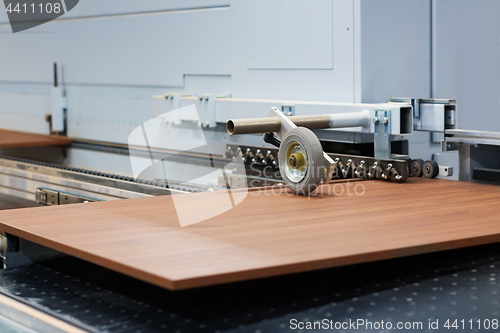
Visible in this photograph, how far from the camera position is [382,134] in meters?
2.07

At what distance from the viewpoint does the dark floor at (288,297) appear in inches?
46.2

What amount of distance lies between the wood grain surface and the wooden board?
7.53 ft

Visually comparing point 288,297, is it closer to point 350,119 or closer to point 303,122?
point 303,122

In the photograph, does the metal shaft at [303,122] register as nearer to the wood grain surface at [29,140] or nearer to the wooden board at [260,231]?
the wooden board at [260,231]

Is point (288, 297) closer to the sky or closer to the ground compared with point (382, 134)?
closer to the ground

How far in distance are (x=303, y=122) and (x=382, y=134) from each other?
280mm

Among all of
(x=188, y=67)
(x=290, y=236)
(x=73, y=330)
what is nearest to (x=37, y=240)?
(x=73, y=330)

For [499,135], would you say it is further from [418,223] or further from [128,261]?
[128,261]

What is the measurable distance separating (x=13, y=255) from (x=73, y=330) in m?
0.49

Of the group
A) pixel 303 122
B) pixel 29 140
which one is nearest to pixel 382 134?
pixel 303 122

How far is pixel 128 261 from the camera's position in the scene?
110 centimetres

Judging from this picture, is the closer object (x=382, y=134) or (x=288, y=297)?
(x=288, y=297)

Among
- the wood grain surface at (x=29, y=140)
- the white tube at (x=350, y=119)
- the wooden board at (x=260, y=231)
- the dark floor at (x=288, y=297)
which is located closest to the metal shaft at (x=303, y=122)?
the white tube at (x=350, y=119)

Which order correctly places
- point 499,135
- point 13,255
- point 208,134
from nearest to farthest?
point 13,255, point 499,135, point 208,134
